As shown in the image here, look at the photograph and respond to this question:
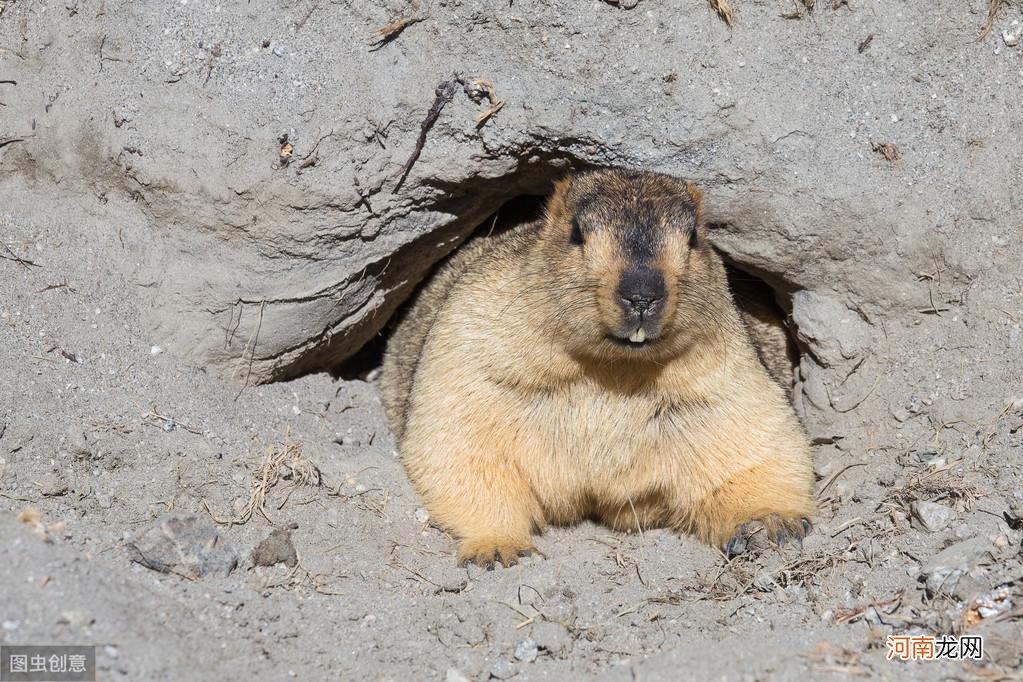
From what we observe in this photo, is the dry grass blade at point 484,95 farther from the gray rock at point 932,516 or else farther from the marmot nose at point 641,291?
the gray rock at point 932,516

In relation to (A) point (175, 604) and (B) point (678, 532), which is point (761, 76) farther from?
(A) point (175, 604)

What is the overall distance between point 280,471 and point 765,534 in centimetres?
271

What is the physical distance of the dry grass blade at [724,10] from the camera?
544 centimetres

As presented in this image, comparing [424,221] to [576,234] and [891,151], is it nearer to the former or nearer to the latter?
[576,234]

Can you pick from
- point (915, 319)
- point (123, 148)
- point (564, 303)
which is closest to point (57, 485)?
point (123, 148)

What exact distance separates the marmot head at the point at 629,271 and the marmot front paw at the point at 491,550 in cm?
120

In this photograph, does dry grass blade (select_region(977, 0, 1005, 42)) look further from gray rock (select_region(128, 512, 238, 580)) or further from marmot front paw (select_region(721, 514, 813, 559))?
gray rock (select_region(128, 512, 238, 580))

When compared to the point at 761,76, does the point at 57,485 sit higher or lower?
lower

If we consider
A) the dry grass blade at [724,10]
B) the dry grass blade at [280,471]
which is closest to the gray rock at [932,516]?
the dry grass blade at [724,10]

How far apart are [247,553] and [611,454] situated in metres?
1.98

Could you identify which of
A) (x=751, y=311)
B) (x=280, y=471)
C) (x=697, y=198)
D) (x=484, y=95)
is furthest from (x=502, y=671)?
(x=751, y=311)

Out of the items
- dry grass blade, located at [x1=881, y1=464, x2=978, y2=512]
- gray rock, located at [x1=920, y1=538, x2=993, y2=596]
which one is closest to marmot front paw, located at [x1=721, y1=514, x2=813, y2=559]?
dry grass blade, located at [x1=881, y1=464, x2=978, y2=512]

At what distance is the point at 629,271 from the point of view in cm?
453

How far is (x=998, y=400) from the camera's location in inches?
209
